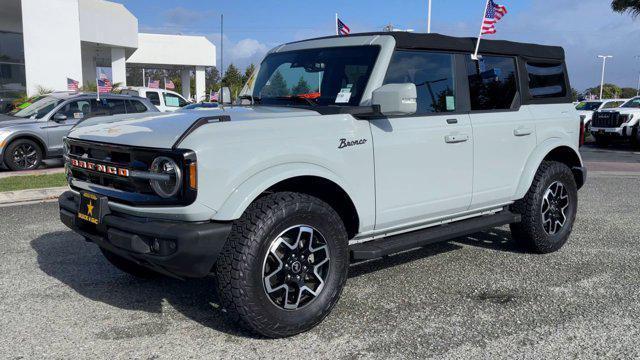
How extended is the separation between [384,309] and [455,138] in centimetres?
146

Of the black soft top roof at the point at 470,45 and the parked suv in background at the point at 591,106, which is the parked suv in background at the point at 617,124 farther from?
the black soft top roof at the point at 470,45

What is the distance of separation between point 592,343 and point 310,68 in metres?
2.84

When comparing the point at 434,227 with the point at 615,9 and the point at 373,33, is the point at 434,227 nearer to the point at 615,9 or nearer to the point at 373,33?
the point at 373,33

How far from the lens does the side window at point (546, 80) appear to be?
5.39 m

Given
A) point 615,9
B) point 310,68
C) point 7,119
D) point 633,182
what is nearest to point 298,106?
point 310,68

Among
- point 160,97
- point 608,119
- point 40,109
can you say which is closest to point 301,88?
point 40,109

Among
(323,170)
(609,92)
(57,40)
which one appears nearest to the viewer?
(323,170)

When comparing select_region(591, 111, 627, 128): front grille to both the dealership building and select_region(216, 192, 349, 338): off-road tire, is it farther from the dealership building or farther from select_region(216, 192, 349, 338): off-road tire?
the dealership building

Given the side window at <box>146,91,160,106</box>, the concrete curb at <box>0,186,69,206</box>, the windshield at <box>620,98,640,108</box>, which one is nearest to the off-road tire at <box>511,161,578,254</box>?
the concrete curb at <box>0,186,69,206</box>

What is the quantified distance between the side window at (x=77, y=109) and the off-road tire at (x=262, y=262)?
9903 millimetres

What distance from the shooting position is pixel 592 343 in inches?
136

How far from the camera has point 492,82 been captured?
4.98 metres

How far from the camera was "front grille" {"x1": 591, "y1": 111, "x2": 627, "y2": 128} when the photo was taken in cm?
1948

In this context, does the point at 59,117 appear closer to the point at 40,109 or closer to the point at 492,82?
the point at 40,109
